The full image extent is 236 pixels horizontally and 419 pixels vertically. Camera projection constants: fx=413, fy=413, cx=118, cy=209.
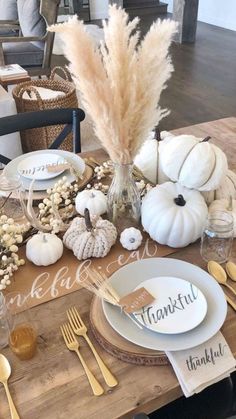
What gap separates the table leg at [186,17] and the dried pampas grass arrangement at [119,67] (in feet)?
16.9

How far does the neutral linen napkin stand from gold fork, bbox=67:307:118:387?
0.12 m

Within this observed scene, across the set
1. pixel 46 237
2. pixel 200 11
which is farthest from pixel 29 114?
pixel 200 11

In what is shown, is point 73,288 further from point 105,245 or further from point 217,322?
point 217,322

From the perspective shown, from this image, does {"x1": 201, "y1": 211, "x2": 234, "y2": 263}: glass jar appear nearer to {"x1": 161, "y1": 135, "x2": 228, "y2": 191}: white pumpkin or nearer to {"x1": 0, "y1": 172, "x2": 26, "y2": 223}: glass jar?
{"x1": 161, "y1": 135, "x2": 228, "y2": 191}: white pumpkin

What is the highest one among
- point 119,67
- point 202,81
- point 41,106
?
point 119,67

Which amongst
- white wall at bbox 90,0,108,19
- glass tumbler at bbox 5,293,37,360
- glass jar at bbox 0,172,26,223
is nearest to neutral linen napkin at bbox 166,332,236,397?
glass tumbler at bbox 5,293,37,360

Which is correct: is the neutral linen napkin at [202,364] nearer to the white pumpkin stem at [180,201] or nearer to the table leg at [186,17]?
the white pumpkin stem at [180,201]

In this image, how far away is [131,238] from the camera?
1.06m

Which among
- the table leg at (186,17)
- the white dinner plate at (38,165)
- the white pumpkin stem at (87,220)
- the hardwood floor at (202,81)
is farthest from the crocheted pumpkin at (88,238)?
the table leg at (186,17)

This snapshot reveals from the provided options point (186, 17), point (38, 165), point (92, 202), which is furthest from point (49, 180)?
point (186, 17)

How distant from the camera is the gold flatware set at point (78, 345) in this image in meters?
0.74

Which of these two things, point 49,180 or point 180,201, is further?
point 49,180

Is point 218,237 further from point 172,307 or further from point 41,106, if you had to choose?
point 41,106

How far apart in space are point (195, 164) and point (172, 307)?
1.20 ft
